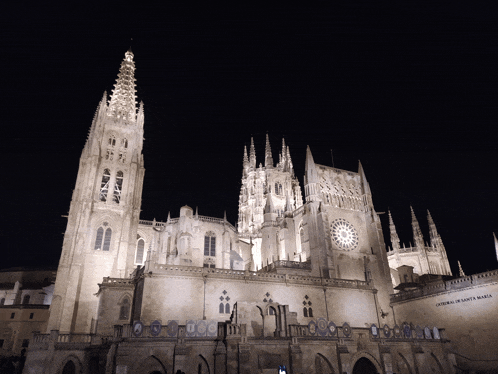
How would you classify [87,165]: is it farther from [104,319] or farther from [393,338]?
[393,338]

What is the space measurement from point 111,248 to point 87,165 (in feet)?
36.7

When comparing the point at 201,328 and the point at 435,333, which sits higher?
the point at 201,328

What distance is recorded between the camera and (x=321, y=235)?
4066cm

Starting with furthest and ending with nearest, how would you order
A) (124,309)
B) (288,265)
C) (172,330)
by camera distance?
(288,265)
(124,309)
(172,330)

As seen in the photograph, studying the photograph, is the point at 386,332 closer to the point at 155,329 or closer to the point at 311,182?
the point at 155,329

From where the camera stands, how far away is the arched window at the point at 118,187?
144ft

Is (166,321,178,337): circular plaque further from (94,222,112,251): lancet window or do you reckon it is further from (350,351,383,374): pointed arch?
(94,222,112,251): lancet window

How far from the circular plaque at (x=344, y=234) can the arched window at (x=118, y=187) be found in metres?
27.3

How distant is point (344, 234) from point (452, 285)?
13.9 m

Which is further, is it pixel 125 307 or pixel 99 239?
pixel 99 239

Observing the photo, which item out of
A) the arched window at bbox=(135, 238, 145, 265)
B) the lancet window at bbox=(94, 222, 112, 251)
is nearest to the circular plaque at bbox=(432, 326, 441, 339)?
the lancet window at bbox=(94, 222, 112, 251)

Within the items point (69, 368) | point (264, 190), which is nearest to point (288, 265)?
point (69, 368)

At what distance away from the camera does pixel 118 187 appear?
145ft

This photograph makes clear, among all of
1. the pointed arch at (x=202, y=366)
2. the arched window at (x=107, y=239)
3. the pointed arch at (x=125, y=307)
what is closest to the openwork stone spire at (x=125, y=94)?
the arched window at (x=107, y=239)
